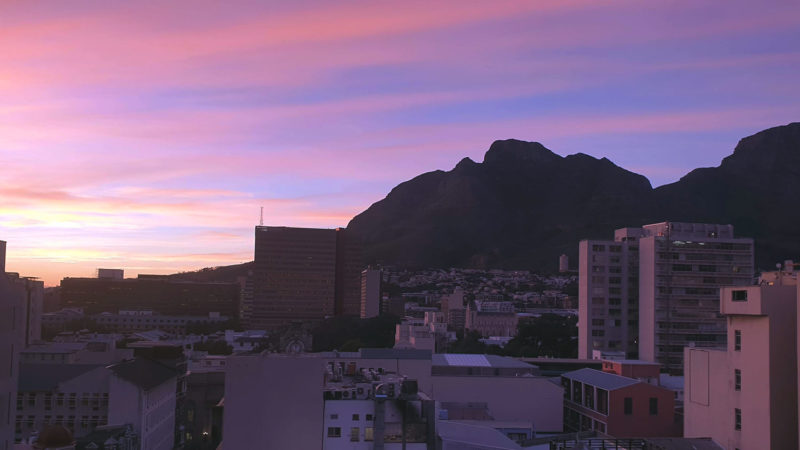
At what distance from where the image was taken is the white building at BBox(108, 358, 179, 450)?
33938 millimetres

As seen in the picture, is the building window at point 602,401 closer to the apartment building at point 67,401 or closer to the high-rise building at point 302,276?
the apartment building at point 67,401

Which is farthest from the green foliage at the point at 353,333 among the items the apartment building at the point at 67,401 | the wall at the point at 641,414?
the wall at the point at 641,414

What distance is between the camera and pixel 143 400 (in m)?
34.3

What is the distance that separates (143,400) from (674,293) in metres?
38.0

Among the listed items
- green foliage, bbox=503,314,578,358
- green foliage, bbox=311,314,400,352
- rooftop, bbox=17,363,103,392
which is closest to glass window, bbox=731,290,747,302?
rooftop, bbox=17,363,103,392

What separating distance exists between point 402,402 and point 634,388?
15520mm

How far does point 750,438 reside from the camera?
20609 millimetres

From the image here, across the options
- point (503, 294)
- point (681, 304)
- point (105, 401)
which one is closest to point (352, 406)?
point (105, 401)

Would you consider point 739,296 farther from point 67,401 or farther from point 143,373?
point 67,401

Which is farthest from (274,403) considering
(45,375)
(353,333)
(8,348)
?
(353,333)

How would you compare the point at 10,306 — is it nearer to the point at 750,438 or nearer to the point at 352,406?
the point at 352,406

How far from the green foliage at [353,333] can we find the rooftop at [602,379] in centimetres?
3372

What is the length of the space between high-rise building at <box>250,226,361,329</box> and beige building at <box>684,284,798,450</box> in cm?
11101

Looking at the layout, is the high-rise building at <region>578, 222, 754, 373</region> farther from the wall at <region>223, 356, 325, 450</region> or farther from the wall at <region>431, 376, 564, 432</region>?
the wall at <region>223, 356, 325, 450</region>
